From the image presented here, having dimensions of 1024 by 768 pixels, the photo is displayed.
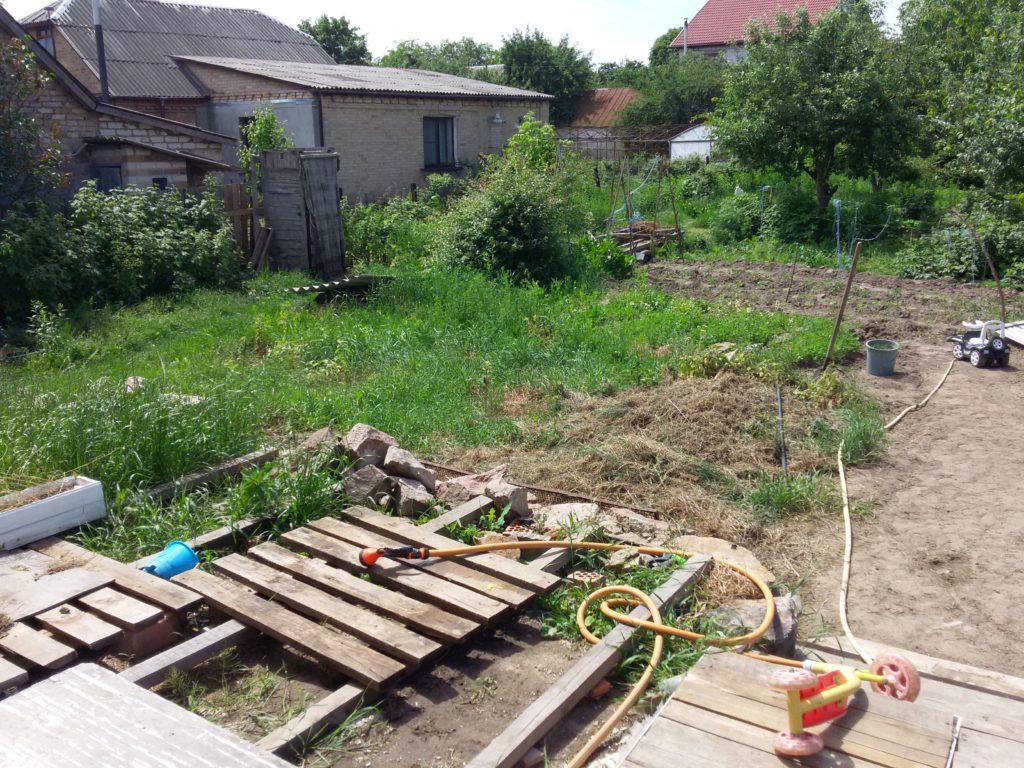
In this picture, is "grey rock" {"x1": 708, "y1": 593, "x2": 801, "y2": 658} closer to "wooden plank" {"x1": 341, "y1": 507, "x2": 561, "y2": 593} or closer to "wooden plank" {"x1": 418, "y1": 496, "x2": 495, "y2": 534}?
"wooden plank" {"x1": 341, "y1": 507, "x2": 561, "y2": 593}

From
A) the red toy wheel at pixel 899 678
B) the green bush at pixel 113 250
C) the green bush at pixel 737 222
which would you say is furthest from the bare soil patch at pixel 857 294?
the red toy wheel at pixel 899 678

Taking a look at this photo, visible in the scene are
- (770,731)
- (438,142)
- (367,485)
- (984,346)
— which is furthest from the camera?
(438,142)

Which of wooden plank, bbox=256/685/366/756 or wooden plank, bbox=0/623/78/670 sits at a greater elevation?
wooden plank, bbox=0/623/78/670

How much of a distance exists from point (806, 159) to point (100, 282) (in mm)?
13407

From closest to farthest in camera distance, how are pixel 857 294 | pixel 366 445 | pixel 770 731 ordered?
pixel 770 731 < pixel 366 445 < pixel 857 294

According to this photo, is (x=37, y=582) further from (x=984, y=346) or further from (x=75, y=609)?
(x=984, y=346)

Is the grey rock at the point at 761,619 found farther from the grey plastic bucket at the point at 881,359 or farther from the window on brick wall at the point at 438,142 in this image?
the window on brick wall at the point at 438,142

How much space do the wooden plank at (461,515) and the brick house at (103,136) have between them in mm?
10700

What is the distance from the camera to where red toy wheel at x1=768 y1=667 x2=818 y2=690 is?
117 inches

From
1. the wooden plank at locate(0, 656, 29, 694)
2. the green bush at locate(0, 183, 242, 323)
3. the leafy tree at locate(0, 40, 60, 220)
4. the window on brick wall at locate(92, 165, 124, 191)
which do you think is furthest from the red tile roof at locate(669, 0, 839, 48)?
the wooden plank at locate(0, 656, 29, 694)

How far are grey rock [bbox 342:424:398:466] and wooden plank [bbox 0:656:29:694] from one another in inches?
94.2

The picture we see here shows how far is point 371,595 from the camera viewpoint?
13.9 feet

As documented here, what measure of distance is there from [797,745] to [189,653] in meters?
2.44

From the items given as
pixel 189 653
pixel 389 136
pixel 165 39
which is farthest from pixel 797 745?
pixel 165 39
